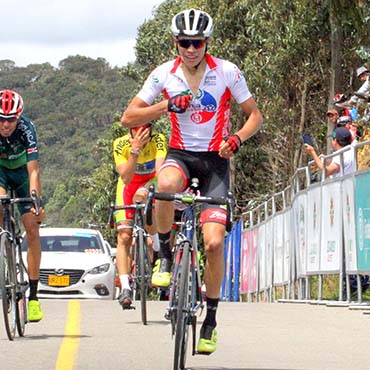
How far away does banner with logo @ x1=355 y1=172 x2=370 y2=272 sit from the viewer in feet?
49.7

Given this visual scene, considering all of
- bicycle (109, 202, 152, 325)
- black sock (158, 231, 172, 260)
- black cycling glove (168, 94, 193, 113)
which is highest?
black cycling glove (168, 94, 193, 113)

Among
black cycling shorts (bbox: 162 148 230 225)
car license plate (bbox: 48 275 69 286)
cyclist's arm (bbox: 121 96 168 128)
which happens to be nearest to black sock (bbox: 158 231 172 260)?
black cycling shorts (bbox: 162 148 230 225)

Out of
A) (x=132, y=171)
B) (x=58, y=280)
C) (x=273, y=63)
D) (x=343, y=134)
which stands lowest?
(x=58, y=280)

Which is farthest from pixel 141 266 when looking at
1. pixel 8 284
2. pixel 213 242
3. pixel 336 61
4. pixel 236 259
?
pixel 336 61

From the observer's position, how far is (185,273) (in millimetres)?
8875

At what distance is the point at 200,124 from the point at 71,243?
1478 cm

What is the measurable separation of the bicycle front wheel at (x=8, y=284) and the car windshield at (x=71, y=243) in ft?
40.8

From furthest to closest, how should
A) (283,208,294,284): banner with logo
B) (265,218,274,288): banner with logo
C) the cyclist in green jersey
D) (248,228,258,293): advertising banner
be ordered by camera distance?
(248,228,258,293): advertising banner → (265,218,274,288): banner with logo → (283,208,294,284): banner with logo → the cyclist in green jersey

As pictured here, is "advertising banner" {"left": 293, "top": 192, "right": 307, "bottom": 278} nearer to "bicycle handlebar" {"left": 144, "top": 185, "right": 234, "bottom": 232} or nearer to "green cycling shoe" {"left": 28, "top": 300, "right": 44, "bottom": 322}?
"green cycling shoe" {"left": 28, "top": 300, "right": 44, "bottom": 322}

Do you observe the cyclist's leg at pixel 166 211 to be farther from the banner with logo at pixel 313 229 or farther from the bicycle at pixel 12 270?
the banner with logo at pixel 313 229

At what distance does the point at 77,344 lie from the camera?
35.9ft

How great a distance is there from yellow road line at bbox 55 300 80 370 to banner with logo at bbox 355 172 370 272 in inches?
127

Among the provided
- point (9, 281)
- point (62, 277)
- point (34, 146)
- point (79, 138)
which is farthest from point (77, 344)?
point (79, 138)

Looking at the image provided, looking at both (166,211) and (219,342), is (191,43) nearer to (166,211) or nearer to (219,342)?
(166,211)
